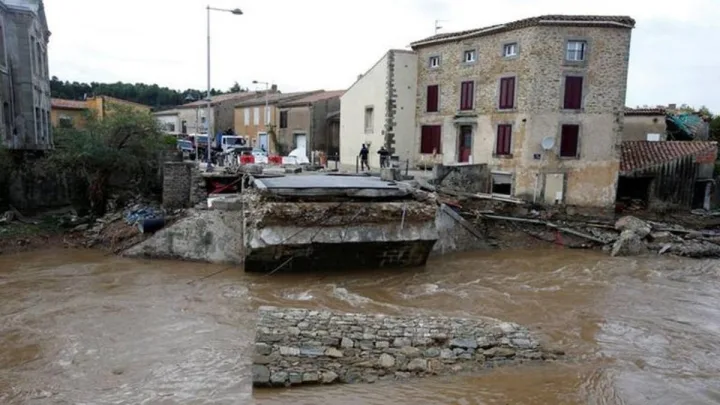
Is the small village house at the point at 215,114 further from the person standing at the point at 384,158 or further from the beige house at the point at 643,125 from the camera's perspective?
the beige house at the point at 643,125

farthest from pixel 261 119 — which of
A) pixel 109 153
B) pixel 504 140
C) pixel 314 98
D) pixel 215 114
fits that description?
pixel 504 140

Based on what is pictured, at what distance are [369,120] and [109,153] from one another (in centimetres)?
1411

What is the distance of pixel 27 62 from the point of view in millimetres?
25375

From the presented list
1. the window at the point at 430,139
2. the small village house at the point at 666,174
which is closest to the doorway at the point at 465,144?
the window at the point at 430,139

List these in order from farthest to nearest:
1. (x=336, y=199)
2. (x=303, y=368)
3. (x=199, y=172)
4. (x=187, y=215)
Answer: (x=199, y=172)
(x=187, y=215)
(x=336, y=199)
(x=303, y=368)

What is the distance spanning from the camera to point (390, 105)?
91.9 feet

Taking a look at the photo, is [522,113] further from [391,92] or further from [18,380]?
[18,380]

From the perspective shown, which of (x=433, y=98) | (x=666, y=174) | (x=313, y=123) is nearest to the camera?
(x=666, y=174)

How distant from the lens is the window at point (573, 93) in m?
23.0

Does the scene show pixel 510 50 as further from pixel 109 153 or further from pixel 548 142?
pixel 109 153

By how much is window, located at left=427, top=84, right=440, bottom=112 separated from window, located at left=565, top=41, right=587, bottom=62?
6.83 m

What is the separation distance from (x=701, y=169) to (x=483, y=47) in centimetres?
1227

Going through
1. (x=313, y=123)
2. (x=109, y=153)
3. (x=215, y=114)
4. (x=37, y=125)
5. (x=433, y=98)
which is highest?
(x=215, y=114)

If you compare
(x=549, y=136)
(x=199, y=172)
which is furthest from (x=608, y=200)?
(x=199, y=172)
